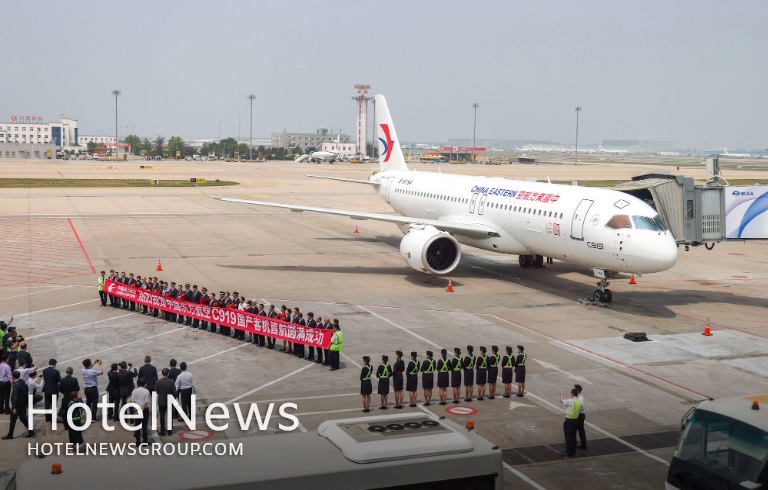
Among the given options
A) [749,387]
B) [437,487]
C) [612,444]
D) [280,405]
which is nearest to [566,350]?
[749,387]

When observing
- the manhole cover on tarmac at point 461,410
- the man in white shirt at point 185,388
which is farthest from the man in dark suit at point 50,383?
the manhole cover on tarmac at point 461,410

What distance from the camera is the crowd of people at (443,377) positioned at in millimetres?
21625

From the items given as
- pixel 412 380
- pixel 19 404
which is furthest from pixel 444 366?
pixel 19 404

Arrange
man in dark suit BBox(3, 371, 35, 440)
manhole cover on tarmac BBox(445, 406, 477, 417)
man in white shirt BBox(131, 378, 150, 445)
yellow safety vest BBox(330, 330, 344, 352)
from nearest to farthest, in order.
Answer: man in white shirt BBox(131, 378, 150, 445) → man in dark suit BBox(3, 371, 35, 440) → manhole cover on tarmac BBox(445, 406, 477, 417) → yellow safety vest BBox(330, 330, 344, 352)

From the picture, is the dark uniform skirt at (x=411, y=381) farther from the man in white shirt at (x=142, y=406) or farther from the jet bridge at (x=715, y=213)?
the jet bridge at (x=715, y=213)

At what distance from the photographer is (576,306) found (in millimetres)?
34906

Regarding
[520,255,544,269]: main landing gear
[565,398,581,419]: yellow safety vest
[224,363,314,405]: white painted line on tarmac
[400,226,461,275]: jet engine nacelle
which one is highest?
[400,226,461,275]: jet engine nacelle

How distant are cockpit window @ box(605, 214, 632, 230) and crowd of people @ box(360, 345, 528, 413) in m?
12.0

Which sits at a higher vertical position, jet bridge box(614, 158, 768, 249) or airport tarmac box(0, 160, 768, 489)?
jet bridge box(614, 158, 768, 249)

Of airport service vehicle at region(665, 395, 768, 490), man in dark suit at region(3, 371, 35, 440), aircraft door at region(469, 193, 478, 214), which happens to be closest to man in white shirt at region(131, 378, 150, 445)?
man in dark suit at region(3, 371, 35, 440)

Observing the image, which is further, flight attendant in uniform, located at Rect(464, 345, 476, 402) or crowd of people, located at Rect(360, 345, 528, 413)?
flight attendant in uniform, located at Rect(464, 345, 476, 402)

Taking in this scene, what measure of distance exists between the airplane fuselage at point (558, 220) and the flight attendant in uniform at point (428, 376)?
13.9m

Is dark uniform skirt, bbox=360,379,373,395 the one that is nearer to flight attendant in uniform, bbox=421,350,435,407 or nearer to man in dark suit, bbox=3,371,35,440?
flight attendant in uniform, bbox=421,350,435,407

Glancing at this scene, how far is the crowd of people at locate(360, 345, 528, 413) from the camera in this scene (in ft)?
70.9
